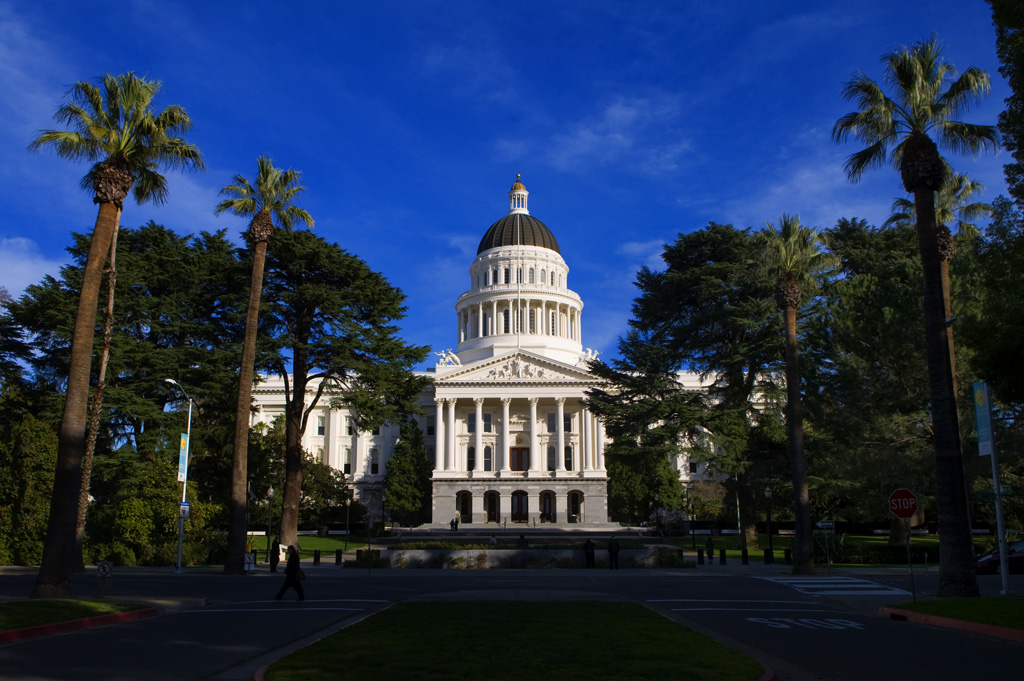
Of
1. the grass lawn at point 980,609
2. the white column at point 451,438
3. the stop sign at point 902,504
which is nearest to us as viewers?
the grass lawn at point 980,609

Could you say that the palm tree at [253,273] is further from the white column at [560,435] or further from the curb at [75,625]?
the white column at [560,435]

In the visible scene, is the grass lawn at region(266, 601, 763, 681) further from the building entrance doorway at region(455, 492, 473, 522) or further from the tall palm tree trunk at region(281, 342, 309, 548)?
the building entrance doorway at region(455, 492, 473, 522)

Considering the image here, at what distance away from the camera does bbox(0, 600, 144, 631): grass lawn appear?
15.6 m

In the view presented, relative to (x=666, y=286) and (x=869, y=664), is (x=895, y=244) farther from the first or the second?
(x=869, y=664)

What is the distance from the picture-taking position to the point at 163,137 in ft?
83.1

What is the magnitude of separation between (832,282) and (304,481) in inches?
1735

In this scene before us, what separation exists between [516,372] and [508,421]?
5.31 metres

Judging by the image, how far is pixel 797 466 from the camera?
105ft

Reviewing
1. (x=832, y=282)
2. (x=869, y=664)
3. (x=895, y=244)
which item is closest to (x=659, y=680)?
(x=869, y=664)

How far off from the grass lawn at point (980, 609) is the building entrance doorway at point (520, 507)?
67966mm

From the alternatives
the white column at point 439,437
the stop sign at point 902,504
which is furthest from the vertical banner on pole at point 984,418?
the white column at point 439,437

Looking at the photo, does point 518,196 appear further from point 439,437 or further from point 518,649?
point 518,649

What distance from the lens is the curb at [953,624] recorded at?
1416 centimetres

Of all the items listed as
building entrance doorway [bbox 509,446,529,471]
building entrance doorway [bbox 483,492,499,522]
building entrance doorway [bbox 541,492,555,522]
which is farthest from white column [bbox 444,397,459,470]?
building entrance doorway [bbox 541,492,555,522]
